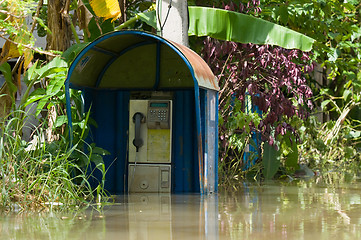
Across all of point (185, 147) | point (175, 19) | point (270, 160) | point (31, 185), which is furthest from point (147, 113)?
point (270, 160)

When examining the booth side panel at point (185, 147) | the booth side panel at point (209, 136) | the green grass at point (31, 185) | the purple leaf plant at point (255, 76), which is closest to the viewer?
the green grass at point (31, 185)

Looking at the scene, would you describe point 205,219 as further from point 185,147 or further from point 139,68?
point 139,68

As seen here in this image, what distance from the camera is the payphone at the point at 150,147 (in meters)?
9.22

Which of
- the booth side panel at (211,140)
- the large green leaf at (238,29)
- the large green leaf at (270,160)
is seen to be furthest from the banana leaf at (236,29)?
the large green leaf at (270,160)

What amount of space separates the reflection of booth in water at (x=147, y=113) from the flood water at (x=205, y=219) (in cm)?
60

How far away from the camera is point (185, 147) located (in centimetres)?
947

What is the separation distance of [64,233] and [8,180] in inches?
74.4

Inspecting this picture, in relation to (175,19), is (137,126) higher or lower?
lower

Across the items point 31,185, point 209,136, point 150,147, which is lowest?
point 31,185

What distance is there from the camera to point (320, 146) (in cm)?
1457

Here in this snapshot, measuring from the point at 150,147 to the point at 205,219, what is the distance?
3.11 m

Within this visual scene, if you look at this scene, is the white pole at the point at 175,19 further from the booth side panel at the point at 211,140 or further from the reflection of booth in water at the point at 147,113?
the booth side panel at the point at 211,140

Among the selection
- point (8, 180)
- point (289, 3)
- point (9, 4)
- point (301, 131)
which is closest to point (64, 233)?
point (8, 180)

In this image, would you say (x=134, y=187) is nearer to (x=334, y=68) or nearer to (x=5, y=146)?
(x=5, y=146)
